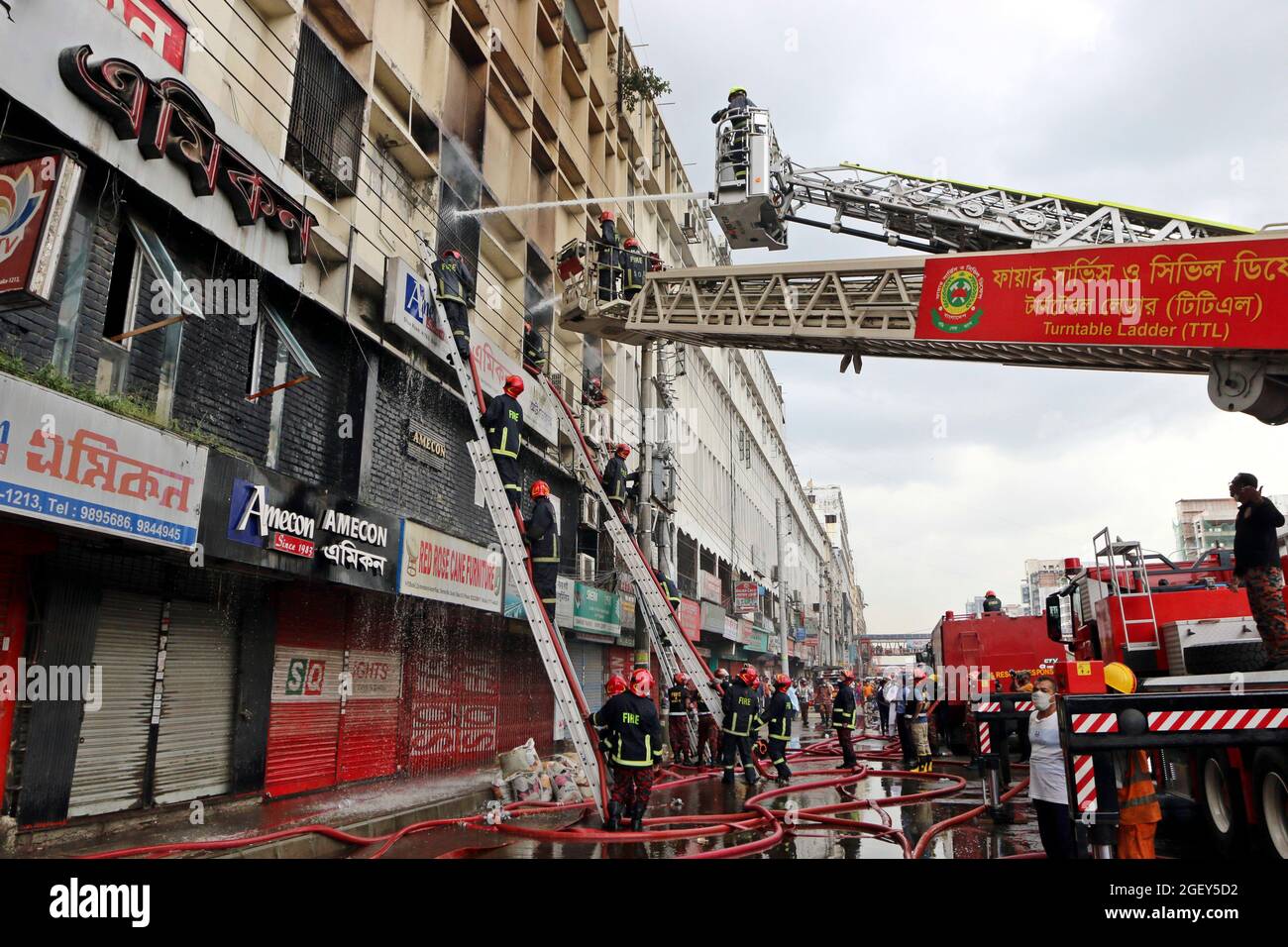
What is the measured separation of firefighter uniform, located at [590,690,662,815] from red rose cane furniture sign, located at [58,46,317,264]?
6.61 meters

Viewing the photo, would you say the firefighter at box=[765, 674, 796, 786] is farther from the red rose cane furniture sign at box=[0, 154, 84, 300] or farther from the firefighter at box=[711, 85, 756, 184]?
the red rose cane furniture sign at box=[0, 154, 84, 300]

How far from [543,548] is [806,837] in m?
4.46

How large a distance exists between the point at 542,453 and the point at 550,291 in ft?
15.7

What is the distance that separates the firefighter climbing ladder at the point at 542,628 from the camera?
8.66 metres

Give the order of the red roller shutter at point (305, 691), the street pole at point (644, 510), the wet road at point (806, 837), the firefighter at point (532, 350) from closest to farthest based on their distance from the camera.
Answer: the wet road at point (806, 837)
the red roller shutter at point (305, 691)
the street pole at point (644, 510)
the firefighter at point (532, 350)

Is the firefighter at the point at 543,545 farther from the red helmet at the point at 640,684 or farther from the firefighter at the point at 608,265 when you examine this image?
the firefighter at the point at 608,265

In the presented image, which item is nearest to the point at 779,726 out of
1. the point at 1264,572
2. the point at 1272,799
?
the point at 1272,799

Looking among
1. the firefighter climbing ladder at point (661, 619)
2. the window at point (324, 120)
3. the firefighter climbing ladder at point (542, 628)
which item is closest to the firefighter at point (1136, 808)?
the firefighter climbing ladder at point (542, 628)

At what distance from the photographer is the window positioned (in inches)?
445

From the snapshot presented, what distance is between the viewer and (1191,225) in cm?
1232

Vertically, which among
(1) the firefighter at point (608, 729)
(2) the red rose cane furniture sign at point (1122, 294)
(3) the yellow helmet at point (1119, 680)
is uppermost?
(2) the red rose cane furniture sign at point (1122, 294)

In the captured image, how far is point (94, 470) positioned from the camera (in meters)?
6.52

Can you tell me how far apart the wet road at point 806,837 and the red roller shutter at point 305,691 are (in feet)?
9.97

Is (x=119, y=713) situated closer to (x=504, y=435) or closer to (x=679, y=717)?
(x=504, y=435)
